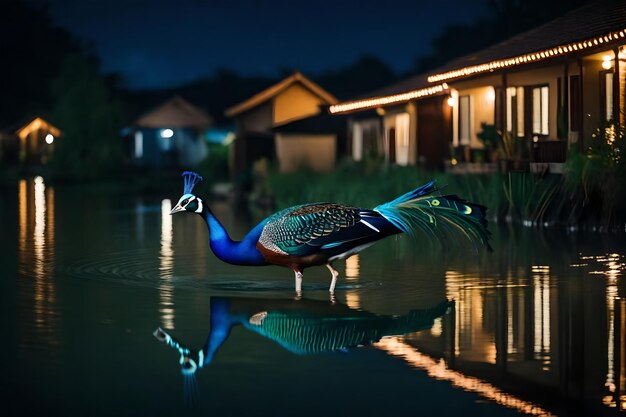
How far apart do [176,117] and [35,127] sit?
1996cm

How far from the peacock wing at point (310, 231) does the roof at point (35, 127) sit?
103884mm

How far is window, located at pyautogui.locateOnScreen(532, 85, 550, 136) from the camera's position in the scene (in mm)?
37125

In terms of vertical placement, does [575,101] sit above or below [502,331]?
above

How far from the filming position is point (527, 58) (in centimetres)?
3222

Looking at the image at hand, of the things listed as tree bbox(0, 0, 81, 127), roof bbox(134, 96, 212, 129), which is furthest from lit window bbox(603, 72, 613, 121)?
tree bbox(0, 0, 81, 127)

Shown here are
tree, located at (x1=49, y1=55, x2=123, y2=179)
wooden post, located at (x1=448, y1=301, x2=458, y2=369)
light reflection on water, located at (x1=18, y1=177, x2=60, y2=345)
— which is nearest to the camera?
wooden post, located at (x1=448, y1=301, x2=458, y2=369)

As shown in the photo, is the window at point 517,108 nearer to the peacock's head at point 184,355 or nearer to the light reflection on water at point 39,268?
the light reflection on water at point 39,268

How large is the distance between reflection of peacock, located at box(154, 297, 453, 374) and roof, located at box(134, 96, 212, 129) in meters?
89.0

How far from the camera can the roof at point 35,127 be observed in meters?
117

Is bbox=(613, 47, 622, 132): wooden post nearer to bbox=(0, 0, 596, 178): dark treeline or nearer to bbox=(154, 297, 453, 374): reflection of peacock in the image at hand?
bbox=(154, 297, 453, 374): reflection of peacock

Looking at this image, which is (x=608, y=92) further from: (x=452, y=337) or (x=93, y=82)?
(x=93, y=82)

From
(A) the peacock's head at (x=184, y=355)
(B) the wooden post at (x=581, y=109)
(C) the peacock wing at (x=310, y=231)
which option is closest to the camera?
(A) the peacock's head at (x=184, y=355)

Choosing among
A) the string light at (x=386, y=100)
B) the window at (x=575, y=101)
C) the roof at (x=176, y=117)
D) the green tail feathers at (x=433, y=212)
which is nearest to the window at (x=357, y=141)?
the string light at (x=386, y=100)

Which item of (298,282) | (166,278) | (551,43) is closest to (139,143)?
(551,43)
